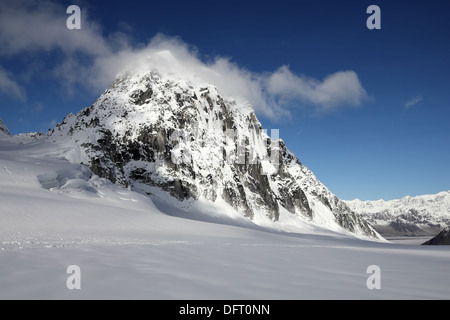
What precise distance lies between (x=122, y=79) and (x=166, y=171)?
45690mm

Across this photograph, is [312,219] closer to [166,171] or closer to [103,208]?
[166,171]

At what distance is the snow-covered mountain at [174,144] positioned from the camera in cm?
8406

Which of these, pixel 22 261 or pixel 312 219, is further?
pixel 312 219

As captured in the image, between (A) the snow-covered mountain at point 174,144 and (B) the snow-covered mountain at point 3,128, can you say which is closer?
(A) the snow-covered mountain at point 174,144

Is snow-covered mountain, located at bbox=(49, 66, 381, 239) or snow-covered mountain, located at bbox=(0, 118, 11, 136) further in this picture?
snow-covered mountain, located at bbox=(0, 118, 11, 136)

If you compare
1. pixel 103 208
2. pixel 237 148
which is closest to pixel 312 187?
pixel 237 148

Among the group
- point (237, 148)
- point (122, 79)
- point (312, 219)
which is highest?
point (122, 79)

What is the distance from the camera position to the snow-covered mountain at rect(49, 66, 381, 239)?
84.1 metres

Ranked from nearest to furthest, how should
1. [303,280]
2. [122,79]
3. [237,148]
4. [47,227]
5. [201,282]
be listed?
[201,282] < [303,280] < [47,227] < [122,79] < [237,148]

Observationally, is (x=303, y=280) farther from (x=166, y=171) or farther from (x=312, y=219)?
(x=312, y=219)

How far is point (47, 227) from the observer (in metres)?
20.1

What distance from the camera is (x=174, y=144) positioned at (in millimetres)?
100875
